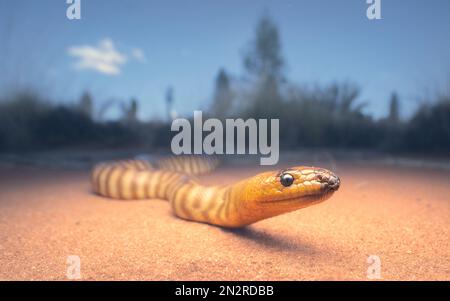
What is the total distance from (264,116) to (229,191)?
737 cm

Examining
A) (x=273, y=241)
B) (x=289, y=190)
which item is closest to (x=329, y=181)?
(x=289, y=190)

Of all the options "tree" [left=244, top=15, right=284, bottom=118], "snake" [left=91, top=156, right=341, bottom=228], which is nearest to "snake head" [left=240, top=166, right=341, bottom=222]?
"snake" [left=91, top=156, right=341, bottom=228]

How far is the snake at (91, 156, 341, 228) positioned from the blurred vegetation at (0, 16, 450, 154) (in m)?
5.03

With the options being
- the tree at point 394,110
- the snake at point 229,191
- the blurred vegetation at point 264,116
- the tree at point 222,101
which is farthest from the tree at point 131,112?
the tree at point 394,110

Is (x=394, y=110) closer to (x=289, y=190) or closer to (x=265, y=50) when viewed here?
(x=265, y=50)

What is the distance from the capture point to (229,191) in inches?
113

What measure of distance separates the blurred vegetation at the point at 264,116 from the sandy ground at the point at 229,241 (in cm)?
538

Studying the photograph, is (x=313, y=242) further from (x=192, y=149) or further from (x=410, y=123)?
(x=410, y=123)

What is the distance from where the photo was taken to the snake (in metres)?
2.13

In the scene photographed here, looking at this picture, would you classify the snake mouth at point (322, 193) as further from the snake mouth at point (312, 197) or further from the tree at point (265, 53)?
the tree at point (265, 53)

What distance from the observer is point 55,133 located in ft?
30.0

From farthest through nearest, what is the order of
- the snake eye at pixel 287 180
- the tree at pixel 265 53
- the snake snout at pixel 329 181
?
the tree at pixel 265 53 < the snake eye at pixel 287 180 < the snake snout at pixel 329 181

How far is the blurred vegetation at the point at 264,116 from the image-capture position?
8.55m

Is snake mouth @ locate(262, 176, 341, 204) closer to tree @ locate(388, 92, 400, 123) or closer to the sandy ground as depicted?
the sandy ground
